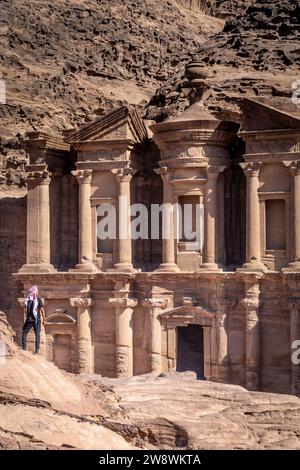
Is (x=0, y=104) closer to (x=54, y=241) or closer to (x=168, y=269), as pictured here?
(x=54, y=241)

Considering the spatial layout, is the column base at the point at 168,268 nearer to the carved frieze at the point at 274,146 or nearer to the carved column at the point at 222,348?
the carved column at the point at 222,348

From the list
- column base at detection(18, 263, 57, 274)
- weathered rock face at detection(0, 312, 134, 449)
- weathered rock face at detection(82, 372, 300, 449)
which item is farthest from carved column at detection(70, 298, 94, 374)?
weathered rock face at detection(0, 312, 134, 449)

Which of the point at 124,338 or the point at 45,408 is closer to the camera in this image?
the point at 45,408

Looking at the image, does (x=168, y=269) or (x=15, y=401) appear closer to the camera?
(x=15, y=401)

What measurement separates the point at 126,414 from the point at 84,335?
12672mm

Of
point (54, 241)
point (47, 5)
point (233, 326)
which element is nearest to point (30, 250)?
point (54, 241)

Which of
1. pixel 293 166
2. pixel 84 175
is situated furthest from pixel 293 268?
pixel 84 175

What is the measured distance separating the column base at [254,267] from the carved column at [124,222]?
3.87 metres

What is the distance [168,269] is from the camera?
36.3m

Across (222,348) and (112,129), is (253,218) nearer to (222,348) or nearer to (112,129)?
(222,348)

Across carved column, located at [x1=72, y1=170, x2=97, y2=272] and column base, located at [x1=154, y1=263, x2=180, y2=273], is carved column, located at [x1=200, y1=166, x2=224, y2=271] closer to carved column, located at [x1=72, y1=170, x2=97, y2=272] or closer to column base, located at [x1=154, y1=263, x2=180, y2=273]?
column base, located at [x1=154, y1=263, x2=180, y2=273]

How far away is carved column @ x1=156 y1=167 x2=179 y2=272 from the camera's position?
36.5 metres

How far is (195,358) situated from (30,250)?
6301 mm

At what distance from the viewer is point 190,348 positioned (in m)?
37.7
